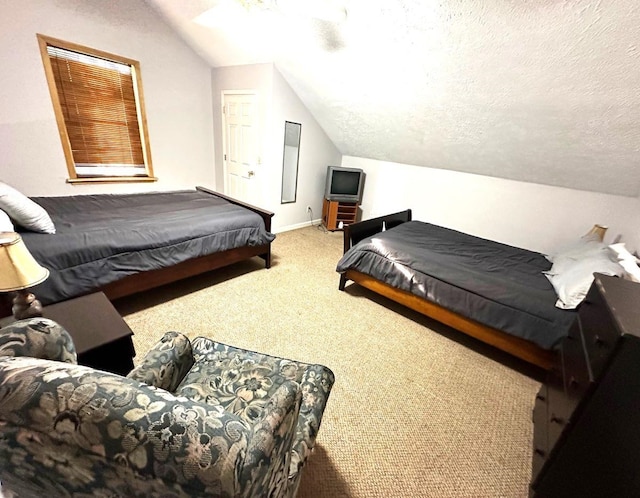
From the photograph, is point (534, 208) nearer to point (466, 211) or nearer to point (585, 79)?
point (466, 211)

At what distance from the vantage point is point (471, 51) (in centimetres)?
196

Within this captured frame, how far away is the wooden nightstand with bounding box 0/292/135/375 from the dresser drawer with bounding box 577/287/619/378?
1.94 metres

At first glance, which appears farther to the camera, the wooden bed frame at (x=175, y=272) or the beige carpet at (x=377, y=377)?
the wooden bed frame at (x=175, y=272)

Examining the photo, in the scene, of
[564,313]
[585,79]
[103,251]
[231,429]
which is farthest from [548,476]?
[103,251]

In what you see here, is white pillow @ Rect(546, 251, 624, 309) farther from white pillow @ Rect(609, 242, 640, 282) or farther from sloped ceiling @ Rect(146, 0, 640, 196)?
sloped ceiling @ Rect(146, 0, 640, 196)

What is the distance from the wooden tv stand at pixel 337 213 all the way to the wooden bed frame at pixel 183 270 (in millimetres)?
1588

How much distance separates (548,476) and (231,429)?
1.34 metres

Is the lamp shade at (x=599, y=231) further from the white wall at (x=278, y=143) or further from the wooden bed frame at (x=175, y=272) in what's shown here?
the white wall at (x=278, y=143)

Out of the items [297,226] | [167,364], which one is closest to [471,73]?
[167,364]

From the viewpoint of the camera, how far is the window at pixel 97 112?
2990 mm

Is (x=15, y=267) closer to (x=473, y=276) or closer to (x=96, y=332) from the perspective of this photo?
(x=96, y=332)

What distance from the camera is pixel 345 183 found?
14.3ft

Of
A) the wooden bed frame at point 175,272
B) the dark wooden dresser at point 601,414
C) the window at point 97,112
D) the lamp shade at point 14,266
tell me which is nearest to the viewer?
the dark wooden dresser at point 601,414

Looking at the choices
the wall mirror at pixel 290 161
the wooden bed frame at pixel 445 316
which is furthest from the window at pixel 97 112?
the wooden bed frame at pixel 445 316
